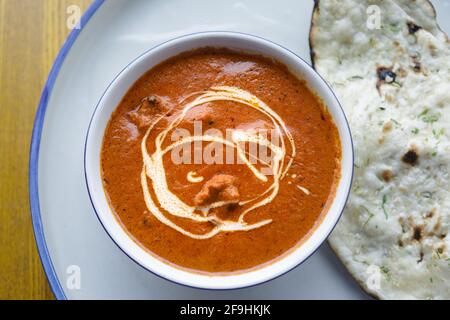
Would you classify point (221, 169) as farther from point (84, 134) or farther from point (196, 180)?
point (84, 134)

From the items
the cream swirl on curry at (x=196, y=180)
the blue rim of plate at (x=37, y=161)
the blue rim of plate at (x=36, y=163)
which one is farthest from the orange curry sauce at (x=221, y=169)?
the blue rim of plate at (x=37, y=161)

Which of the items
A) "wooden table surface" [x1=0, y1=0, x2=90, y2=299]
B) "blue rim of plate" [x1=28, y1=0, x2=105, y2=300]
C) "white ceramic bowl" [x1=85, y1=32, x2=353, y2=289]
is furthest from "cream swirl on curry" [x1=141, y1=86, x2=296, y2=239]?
"wooden table surface" [x1=0, y1=0, x2=90, y2=299]

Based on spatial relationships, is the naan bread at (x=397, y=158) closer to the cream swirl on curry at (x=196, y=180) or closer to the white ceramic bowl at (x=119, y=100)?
the white ceramic bowl at (x=119, y=100)

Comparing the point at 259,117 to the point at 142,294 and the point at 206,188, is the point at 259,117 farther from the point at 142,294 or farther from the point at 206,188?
the point at 142,294

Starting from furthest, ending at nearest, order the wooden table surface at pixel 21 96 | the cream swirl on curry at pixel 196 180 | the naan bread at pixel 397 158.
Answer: the wooden table surface at pixel 21 96
the naan bread at pixel 397 158
the cream swirl on curry at pixel 196 180

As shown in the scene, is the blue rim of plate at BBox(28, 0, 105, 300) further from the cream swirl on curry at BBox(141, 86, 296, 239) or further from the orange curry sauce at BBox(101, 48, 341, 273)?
the cream swirl on curry at BBox(141, 86, 296, 239)

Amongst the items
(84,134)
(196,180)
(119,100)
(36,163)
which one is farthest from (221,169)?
(36,163)
